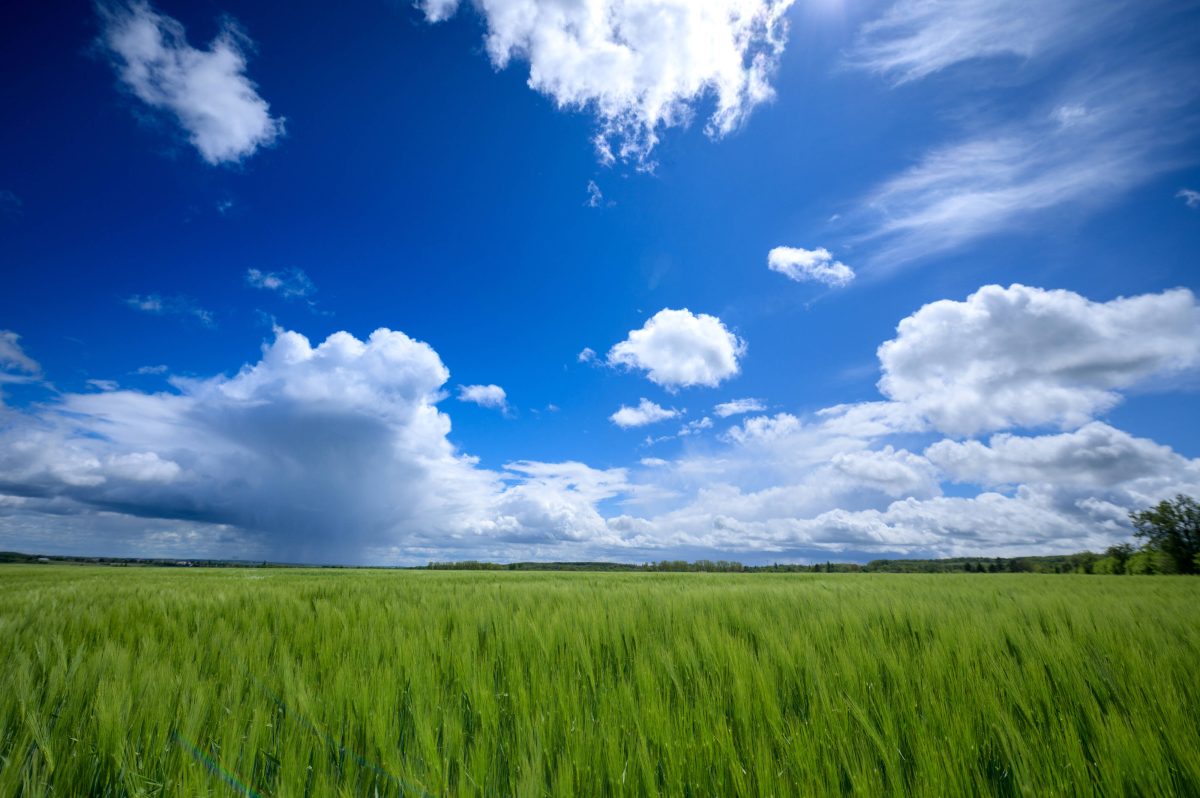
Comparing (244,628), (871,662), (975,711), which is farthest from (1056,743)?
(244,628)

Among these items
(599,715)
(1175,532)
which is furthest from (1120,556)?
(599,715)

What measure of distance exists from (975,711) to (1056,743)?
11.5 inches

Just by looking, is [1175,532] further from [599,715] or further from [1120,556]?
[599,715]

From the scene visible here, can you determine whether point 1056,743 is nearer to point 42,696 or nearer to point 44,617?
point 42,696

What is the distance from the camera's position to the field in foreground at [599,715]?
147cm

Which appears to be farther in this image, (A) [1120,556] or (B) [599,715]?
(A) [1120,556]

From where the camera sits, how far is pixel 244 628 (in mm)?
3971

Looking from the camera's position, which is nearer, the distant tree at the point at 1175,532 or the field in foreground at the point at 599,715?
the field in foreground at the point at 599,715

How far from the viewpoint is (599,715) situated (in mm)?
1910

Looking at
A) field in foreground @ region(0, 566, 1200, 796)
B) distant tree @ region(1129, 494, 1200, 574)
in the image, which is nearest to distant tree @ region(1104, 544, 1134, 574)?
distant tree @ region(1129, 494, 1200, 574)

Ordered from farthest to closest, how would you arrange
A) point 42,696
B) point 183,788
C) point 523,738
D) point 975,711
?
point 42,696 < point 975,711 < point 523,738 < point 183,788

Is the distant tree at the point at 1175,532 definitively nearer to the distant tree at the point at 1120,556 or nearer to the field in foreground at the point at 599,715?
the distant tree at the point at 1120,556

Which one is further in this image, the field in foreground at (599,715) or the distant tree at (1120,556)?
the distant tree at (1120,556)

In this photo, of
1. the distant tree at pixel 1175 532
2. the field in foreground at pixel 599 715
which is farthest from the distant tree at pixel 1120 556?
the field in foreground at pixel 599 715
